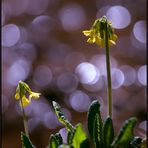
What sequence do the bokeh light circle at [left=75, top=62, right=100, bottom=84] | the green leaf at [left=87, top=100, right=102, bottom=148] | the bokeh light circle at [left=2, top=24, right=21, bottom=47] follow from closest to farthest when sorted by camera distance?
1. the green leaf at [left=87, top=100, right=102, bottom=148]
2. the bokeh light circle at [left=75, top=62, right=100, bottom=84]
3. the bokeh light circle at [left=2, top=24, right=21, bottom=47]

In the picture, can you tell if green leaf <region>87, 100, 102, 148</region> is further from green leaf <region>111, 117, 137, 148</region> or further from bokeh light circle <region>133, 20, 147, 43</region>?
bokeh light circle <region>133, 20, 147, 43</region>

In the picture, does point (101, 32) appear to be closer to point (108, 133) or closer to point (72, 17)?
point (108, 133)

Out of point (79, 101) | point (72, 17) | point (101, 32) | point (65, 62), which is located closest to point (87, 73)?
point (65, 62)

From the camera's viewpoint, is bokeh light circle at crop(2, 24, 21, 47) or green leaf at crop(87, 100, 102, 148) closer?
green leaf at crop(87, 100, 102, 148)

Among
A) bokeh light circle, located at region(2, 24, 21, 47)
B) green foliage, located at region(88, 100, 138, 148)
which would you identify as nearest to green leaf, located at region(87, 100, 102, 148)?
green foliage, located at region(88, 100, 138, 148)

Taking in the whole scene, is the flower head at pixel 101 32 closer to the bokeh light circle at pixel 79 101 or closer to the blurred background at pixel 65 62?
the blurred background at pixel 65 62

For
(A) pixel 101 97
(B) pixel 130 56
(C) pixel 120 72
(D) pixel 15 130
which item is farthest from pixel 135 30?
(D) pixel 15 130

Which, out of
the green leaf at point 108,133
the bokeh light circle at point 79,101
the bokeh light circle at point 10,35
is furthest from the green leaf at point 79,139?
the bokeh light circle at point 10,35
